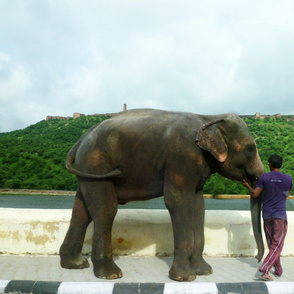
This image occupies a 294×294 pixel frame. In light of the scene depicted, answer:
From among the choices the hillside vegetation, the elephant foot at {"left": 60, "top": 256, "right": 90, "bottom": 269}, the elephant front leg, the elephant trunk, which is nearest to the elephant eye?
the elephant trunk

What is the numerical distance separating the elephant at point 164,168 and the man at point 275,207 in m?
0.19

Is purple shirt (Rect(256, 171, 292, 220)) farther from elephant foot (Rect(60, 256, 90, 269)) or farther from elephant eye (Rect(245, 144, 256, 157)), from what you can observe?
elephant foot (Rect(60, 256, 90, 269))

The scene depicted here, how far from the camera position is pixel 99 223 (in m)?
4.65

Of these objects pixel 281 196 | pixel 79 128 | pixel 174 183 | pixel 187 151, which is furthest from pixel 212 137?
pixel 79 128

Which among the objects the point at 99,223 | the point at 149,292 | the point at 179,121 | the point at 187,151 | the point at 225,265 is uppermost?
the point at 179,121

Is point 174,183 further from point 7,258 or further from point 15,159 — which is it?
point 15,159

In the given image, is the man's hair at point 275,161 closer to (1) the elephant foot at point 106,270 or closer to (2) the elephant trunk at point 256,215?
(2) the elephant trunk at point 256,215

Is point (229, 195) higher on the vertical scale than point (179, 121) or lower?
lower

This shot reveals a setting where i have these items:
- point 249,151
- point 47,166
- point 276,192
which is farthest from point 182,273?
point 47,166

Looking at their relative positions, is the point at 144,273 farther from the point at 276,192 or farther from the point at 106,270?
the point at 276,192

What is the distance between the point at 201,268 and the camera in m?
4.72

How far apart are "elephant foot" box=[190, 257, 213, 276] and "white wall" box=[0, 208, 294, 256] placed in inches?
32.8

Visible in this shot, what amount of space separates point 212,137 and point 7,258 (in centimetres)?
316

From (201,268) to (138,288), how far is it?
103cm
